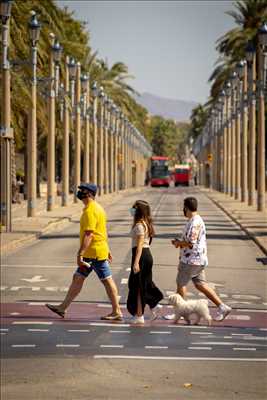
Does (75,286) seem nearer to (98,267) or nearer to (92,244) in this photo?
(98,267)

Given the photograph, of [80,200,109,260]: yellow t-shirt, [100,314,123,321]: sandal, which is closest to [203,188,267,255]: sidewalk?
[100,314,123,321]: sandal

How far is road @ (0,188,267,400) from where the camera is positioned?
1377 centimetres

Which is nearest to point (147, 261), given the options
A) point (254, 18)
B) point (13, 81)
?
point (13, 81)

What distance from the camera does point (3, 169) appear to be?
4316 cm

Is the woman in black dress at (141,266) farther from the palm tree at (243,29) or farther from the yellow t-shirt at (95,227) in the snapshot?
the palm tree at (243,29)

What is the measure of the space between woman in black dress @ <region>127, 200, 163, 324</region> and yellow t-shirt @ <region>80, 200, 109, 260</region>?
0.40 meters

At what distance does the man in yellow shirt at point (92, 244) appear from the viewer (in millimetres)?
16516

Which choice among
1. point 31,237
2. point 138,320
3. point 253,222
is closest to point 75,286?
point 138,320

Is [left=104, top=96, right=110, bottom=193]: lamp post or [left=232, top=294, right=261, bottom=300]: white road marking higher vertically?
[left=104, top=96, right=110, bottom=193]: lamp post

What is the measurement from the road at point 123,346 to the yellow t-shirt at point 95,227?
1.16 meters

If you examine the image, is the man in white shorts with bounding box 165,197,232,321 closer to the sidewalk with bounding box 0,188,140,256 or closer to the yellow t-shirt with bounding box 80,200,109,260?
the yellow t-shirt with bounding box 80,200,109,260

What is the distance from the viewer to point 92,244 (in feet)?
56.6

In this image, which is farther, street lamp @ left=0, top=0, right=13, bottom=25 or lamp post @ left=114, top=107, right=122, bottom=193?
lamp post @ left=114, top=107, right=122, bottom=193

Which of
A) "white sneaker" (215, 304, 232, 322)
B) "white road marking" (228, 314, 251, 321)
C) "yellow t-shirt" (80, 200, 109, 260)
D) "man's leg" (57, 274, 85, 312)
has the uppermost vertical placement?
"yellow t-shirt" (80, 200, 109, 260)
